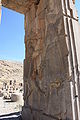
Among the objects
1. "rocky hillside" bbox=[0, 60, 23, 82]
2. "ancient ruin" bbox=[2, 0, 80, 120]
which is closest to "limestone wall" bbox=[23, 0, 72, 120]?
"ancient ruin" bbox=[2, 0, 80, 120]

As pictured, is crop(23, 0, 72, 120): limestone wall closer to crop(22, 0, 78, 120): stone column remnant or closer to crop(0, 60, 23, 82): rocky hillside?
crop(22, 0, 78, 120): stone column remnant

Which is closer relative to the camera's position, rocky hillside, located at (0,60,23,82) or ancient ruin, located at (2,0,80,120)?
ancient ruin, located at (2,0,80,120)

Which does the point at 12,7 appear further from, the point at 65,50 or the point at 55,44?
the point at 65,50

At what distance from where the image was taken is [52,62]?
2.62m

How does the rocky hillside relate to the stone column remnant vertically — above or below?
above

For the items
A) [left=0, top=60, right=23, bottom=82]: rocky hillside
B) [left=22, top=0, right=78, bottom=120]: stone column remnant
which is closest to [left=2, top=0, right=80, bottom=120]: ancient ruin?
[left=22, top=0, right=78, bottom=120]: stone column remnant

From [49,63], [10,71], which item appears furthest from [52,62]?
[10,71]

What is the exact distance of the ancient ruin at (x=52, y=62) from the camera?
2.19 m

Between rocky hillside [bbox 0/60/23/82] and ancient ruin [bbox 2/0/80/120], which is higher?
rocky hillside [bbox 0/60/23/82]

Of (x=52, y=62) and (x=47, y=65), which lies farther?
(x=47, y=65)

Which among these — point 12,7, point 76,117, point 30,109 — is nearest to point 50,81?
point 76,117

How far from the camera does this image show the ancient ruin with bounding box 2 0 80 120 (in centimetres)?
219

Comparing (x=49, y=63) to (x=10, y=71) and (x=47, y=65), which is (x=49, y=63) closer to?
(x=47, y=65)

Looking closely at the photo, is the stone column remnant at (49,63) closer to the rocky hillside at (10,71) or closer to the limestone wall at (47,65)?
the limestone wall at (47,65)
